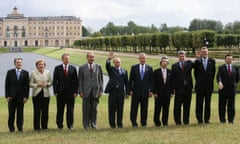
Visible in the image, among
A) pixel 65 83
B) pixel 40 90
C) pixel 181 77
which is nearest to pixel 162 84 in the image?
pixel 181 77

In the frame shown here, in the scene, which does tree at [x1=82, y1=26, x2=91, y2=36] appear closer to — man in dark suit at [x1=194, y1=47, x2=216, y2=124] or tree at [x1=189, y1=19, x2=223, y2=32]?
tree at [x1=189, y1=19, x2=223, y2=32]

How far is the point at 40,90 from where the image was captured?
9586 millimetres

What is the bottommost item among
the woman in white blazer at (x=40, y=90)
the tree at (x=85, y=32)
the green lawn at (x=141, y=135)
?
the green lawn at (x=141, y=135)

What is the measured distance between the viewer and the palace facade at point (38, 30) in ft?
488

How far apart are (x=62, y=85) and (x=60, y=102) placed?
0.38 m

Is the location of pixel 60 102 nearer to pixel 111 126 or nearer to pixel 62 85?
pixel 62 85

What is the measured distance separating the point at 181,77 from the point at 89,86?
1.92 meters

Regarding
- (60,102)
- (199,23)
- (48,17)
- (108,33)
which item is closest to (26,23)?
(48,17)

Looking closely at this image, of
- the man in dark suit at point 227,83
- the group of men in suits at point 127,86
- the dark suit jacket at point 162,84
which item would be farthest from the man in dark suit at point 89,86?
the man in dark suit at point 227,83

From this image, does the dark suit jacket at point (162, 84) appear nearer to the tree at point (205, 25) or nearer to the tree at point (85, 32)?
the tree at point (205, 25)

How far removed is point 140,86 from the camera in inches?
386

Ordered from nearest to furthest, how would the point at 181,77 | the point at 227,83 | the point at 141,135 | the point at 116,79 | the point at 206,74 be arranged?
the point at 141,135 → the point at 116,79 → the point at 181,77 → the point at 206,74 → the point at 227,83

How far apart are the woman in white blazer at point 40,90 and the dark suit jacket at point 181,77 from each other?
2603mm

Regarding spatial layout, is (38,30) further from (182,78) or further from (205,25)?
(182,78)
